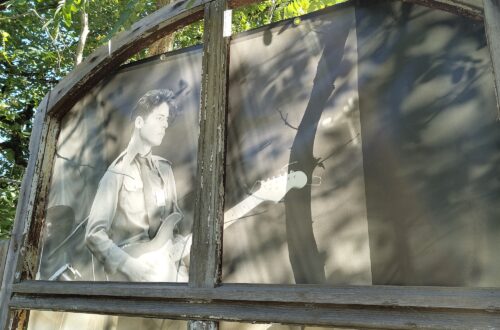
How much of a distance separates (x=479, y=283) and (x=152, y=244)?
1413 mm

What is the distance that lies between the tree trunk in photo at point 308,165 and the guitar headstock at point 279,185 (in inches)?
0.9

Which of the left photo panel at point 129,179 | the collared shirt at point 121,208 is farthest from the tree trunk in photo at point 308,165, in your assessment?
the collared shirt at point 121,208

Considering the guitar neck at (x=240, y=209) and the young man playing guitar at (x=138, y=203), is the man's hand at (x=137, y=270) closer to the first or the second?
the young man playing guitar at (x=138, y=203)

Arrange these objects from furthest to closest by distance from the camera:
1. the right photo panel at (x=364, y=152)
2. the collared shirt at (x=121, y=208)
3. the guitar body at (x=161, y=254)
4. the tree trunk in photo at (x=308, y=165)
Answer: the collared shirt at (x=121, y=208)
the guitar body at (x=161, y=254)
the tree trunk in photo at (x=308, y=165)
the right photo panel at (x=364, y=152)

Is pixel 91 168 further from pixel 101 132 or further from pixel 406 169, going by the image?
pixel 406 169

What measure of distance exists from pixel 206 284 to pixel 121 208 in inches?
28.0

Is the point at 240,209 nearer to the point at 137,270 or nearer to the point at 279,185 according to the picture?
the point at 279,185

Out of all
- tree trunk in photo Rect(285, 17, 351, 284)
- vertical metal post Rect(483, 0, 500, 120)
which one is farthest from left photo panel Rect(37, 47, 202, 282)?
vertical metal post Rect(483, 0, 500, 120)

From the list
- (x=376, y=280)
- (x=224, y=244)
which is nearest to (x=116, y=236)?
(x=224, y=244)

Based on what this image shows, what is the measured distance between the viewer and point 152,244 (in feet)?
7.01

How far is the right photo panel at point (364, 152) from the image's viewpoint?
158 cm

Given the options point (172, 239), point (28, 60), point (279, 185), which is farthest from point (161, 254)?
point (28, 60)

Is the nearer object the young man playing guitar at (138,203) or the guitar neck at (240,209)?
the guitar neck at (240,209)

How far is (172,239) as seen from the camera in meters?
2.09
